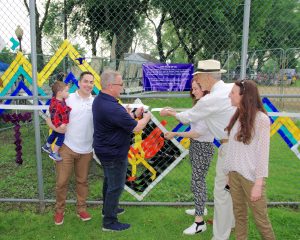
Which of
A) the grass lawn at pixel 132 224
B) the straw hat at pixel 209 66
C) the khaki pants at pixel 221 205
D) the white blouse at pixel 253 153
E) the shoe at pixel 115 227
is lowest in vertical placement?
the grass lawn at pixel 132 224

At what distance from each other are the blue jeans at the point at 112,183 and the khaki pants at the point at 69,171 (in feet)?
1.19

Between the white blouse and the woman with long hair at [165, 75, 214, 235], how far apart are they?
688 mm

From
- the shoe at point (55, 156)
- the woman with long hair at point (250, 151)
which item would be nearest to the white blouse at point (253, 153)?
the woman with long hair at point (250, 151)

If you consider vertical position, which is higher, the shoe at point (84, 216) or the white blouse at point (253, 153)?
the white blouse at point (253, 153)

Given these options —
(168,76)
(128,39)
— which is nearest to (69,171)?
(168,76)

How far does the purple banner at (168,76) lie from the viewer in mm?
3973

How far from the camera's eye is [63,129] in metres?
3.68

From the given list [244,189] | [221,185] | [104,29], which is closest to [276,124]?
[221,185]

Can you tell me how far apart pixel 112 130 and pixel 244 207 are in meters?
1.52

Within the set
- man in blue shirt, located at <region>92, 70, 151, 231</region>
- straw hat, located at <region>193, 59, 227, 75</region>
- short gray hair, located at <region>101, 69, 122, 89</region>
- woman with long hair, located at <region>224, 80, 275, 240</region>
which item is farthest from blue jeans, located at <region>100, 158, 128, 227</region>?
straw hat, located at <region>193, 59, 227, 75</region>

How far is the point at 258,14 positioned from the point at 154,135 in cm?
367

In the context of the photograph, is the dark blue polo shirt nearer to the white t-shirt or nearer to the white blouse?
the white t-shirt

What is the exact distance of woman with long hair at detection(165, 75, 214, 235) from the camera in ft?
11.6

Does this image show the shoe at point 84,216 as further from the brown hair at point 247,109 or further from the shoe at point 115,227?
the brown hair at point 247,109
